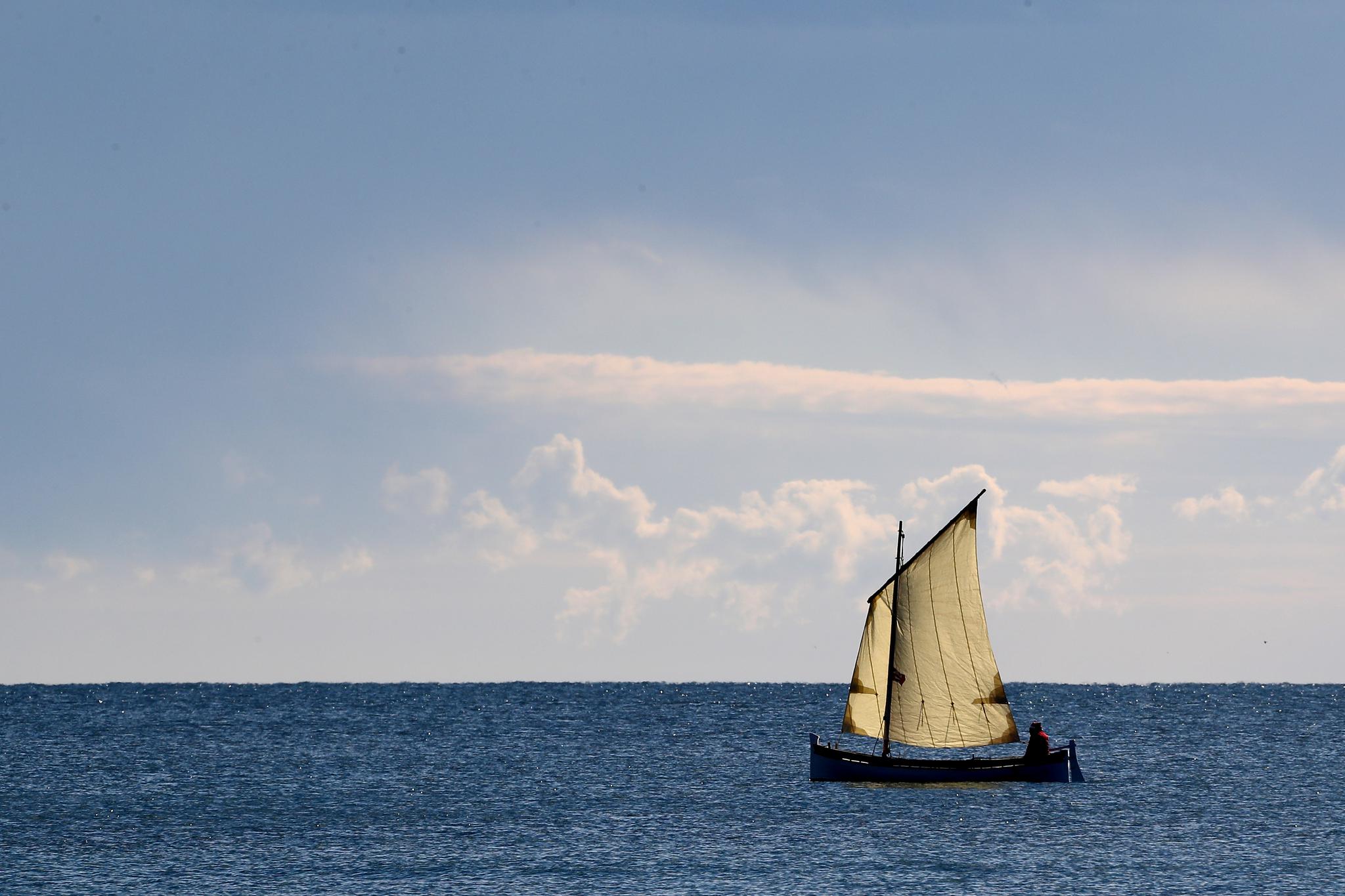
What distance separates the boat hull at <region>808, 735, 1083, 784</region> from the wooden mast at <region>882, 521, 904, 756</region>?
1292 mm

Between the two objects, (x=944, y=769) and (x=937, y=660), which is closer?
(x=937, y=660)

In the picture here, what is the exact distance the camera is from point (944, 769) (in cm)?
6606

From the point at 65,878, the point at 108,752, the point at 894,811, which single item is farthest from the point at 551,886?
the point at 108,752

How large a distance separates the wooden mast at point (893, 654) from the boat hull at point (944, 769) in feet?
4.24

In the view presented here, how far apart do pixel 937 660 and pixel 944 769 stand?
629cm

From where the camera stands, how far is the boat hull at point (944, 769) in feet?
214

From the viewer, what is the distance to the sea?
46062 mm

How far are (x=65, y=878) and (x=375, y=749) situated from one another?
54.9 metres

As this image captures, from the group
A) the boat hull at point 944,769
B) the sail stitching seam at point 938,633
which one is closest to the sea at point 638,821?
the boat hull at point 944,769

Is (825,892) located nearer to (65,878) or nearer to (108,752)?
(65,878)

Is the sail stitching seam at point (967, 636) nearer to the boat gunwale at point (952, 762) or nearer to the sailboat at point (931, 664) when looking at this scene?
the sailboat at point (931, 664)

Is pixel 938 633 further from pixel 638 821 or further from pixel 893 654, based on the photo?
pixel 638 821

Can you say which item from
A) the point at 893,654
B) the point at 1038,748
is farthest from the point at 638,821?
the point at 1038,748

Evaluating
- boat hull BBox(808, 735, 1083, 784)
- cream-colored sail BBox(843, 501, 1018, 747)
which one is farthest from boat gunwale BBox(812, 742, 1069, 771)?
cream-colored sail BBox(843, 501, 1018, 747)
